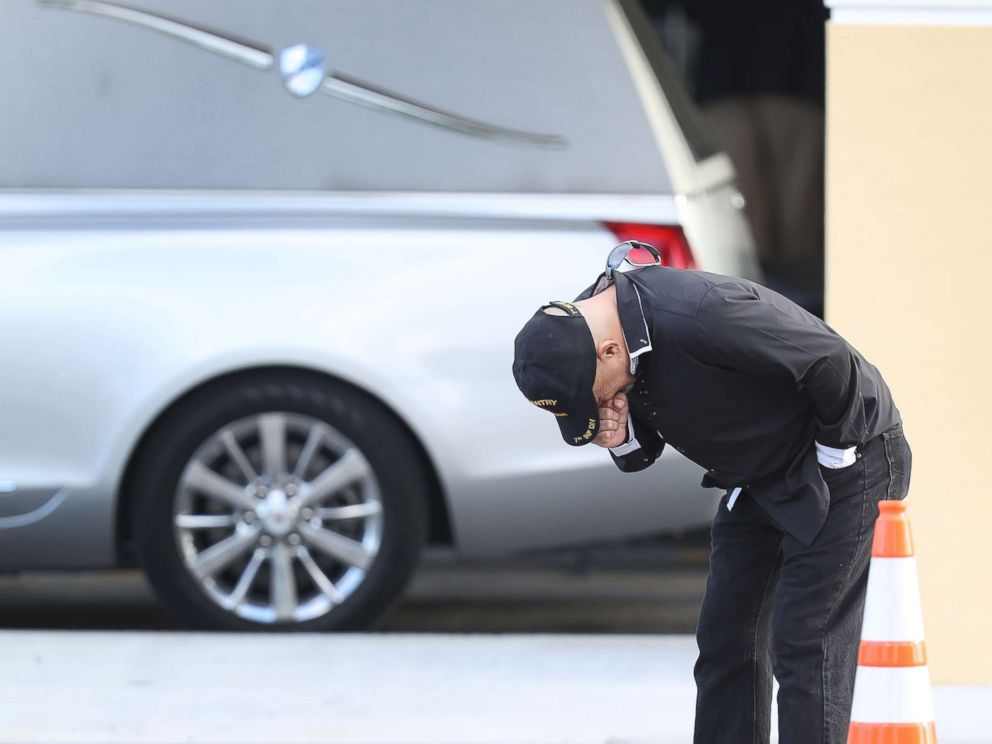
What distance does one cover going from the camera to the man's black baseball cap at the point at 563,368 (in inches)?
111

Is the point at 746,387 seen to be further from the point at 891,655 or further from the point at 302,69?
the point at 302,69

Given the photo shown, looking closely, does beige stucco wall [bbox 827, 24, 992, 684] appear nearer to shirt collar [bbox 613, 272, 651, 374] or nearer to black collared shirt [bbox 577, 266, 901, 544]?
black collared shirt [bbox 577, 266, 901, 544]

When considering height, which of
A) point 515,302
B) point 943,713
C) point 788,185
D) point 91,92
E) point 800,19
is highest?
point 800,19

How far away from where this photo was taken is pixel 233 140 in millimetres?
4965

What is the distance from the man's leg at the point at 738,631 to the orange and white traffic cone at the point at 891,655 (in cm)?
34

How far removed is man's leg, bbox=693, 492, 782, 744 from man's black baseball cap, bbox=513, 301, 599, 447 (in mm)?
494

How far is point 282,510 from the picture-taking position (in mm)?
4902

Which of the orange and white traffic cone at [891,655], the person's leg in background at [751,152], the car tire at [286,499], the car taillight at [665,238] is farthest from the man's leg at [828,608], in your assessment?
the person's leg in background at [751,152]

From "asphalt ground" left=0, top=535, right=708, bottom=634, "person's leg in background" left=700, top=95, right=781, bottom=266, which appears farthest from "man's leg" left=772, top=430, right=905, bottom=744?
"person's leg in background" left=700, top=95, right=781, bottom=266

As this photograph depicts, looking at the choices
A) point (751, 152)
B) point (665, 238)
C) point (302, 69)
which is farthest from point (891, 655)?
point (751, 152)

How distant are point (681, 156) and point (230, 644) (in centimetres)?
191

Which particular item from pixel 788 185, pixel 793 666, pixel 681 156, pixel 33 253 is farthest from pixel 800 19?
pixel 793 666

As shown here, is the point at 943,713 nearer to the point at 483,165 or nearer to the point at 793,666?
the point at 793,666

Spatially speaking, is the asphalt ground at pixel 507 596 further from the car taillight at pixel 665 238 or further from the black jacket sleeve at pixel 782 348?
the black jacket sleeve at pixel 782 348
